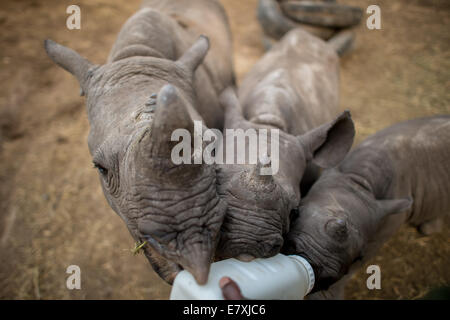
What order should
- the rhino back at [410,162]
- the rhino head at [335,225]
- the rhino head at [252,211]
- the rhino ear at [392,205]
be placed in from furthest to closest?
1. the rhino back at [410,162]
2. the rhino ear at [392,205]
3. the rhino head at [335,225]
4. the rhino head at [252,211]

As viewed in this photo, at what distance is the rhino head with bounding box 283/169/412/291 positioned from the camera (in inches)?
91.7

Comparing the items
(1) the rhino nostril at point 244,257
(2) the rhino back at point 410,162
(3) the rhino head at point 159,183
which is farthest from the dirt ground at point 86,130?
(3) the rhino head at point 159,183

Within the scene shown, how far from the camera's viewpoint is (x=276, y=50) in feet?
14.6

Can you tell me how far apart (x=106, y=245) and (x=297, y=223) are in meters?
2.57

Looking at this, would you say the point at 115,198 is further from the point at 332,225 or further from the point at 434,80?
the point at 434,80

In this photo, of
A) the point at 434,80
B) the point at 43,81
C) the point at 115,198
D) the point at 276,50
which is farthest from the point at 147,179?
the point at 434,80

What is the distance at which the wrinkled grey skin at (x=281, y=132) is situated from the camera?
1909 mm

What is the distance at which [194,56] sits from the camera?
283 centimetres

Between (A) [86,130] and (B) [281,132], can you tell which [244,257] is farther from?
(A) [86,130]

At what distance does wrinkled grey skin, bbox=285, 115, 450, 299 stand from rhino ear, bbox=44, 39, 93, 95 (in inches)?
67.3

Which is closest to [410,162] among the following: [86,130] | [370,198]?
[370,198]

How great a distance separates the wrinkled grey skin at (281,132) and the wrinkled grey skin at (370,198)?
21 cm

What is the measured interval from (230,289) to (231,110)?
172 centimetres

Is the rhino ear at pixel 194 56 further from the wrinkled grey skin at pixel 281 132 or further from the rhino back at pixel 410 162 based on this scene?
the rhino back at pixel 410 162
